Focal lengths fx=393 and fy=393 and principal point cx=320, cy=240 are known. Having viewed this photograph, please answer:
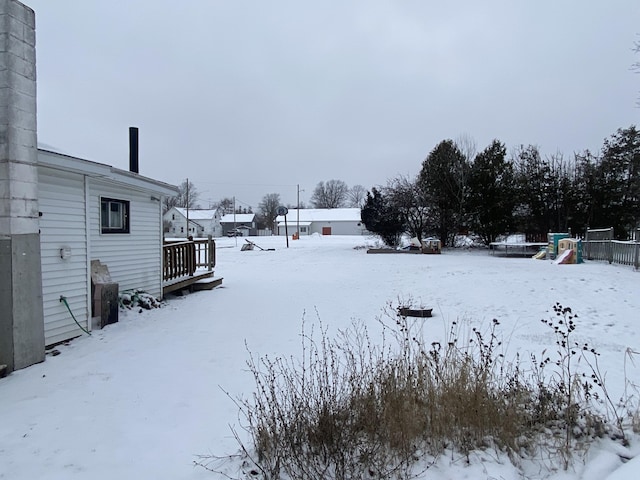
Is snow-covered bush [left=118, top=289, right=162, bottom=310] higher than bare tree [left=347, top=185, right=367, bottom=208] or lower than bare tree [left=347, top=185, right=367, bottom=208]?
lower

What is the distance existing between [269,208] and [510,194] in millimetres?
61197

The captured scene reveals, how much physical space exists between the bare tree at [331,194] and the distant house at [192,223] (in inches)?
926

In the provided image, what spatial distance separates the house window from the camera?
7301 millimetres

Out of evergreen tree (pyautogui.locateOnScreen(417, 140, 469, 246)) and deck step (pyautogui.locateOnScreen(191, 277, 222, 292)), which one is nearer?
deck step (pyautogui.locateOnScreen(191, 277, 222, 292))

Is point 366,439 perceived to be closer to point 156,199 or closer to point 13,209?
point 13,209

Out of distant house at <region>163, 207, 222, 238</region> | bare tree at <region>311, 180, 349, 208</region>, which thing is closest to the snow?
distant house at <region>163, 207, 222, 238</region>

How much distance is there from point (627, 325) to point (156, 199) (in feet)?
30.8

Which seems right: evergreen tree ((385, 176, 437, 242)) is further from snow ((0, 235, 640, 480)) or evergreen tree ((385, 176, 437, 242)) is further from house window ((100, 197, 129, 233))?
house window ((100, 197, 129, 233))

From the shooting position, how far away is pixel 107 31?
10.2 m

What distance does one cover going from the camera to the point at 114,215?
763 centimetres

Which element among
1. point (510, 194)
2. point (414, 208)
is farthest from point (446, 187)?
point (510, 194)

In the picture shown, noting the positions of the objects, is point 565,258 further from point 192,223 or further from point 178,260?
point 192,223

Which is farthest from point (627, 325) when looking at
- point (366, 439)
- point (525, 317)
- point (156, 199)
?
point (156, 199)

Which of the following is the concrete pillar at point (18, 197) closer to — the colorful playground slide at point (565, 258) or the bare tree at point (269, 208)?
the colorful playground slide at point (565, 258)
